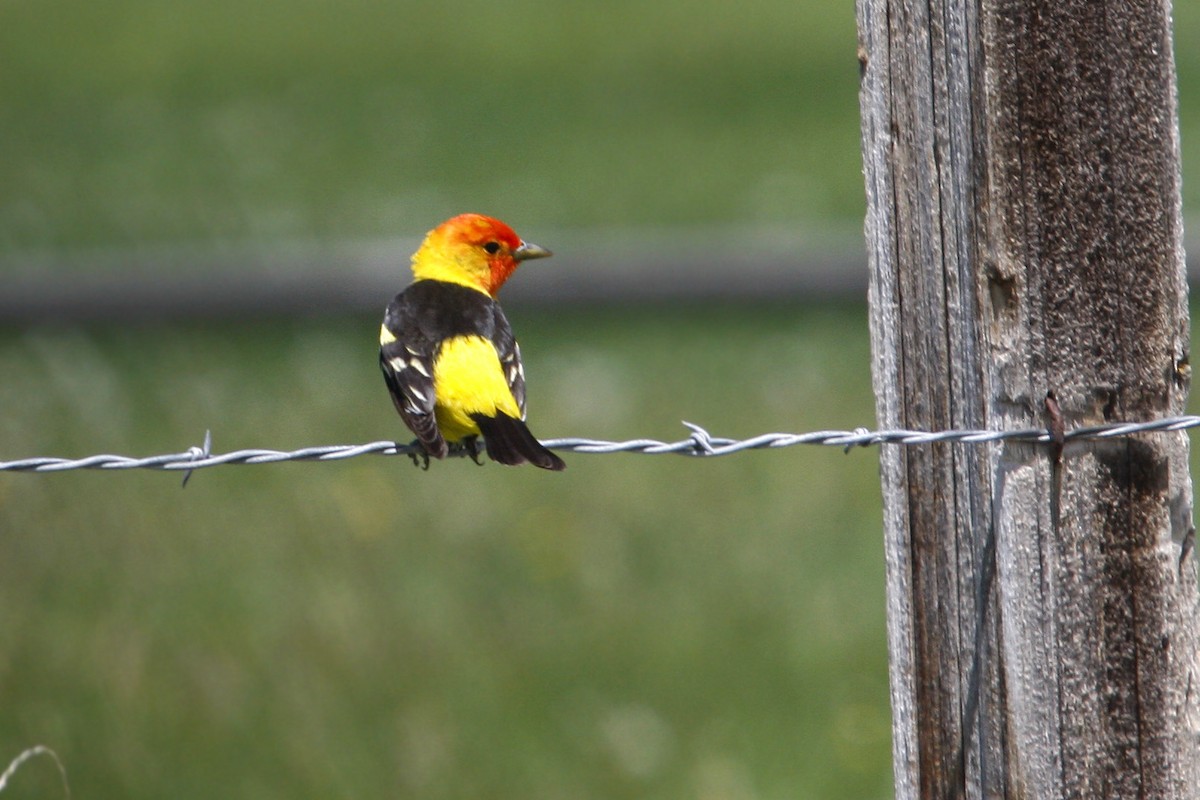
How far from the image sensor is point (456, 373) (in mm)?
4602

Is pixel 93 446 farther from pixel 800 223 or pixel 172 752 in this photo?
pixel 800 223

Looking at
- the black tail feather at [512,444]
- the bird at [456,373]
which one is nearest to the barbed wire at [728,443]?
the black tail feather at [512,444]

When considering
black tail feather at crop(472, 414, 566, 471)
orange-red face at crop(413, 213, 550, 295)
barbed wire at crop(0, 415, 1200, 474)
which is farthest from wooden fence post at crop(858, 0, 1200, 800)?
orange-red face at crop(413, 213, 550, 295)

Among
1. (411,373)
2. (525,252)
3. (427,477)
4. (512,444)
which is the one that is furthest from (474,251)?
(427,477)

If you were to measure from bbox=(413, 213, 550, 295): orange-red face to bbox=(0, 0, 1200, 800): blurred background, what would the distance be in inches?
57.6

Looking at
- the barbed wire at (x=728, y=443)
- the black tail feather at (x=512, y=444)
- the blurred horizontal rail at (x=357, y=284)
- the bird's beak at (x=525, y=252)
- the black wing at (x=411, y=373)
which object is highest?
the blurred horizontal rail at (x=357, y=284)

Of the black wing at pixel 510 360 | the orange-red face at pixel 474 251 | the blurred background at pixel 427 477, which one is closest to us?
the black wing at pixel 510 360

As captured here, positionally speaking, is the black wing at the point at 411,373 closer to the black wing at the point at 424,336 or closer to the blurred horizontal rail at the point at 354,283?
the black wing at the point at 424,336

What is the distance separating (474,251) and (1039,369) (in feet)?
11.3

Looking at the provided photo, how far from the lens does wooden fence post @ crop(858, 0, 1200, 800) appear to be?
2.41 metres

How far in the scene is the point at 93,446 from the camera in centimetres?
827

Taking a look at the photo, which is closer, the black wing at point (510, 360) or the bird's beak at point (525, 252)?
the black wing at point (510, 360)

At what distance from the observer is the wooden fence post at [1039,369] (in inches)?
95.0

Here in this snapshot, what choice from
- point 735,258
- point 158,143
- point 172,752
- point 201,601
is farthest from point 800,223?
point 172,752
